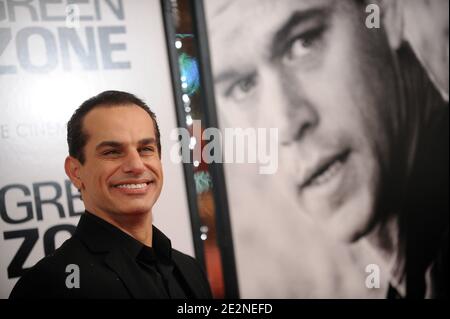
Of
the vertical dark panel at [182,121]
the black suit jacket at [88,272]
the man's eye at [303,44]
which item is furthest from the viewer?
the man's eye at [303,44]

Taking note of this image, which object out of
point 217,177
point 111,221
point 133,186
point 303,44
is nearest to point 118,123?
point 133,186

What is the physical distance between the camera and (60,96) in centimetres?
175

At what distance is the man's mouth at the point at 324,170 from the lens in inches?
76.4

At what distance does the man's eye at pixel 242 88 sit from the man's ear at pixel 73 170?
642mm

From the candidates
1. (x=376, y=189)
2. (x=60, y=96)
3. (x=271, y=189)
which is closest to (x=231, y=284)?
(x=271, y=189)

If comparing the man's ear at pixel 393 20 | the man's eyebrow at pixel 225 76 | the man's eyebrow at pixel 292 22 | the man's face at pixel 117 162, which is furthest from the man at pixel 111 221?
the man's ear at pixel 393 20

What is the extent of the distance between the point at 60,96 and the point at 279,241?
1037mm

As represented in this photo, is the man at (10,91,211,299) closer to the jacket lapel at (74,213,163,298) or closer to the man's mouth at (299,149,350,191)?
the jacket lapel at (74,213,163,298)

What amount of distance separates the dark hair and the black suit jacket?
0.26m

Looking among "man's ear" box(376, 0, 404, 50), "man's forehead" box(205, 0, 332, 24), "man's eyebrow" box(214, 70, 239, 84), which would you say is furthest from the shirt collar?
"man's ear" box(376, 0, 404, 50)

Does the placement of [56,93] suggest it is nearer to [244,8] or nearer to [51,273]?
[51,273]

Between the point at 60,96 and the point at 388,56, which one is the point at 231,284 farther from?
the point at 388,56

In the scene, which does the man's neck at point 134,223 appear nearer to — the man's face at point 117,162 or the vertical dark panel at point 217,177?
the man's face at point 117,162

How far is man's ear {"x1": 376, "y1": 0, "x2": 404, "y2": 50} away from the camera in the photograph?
78.3 inches
